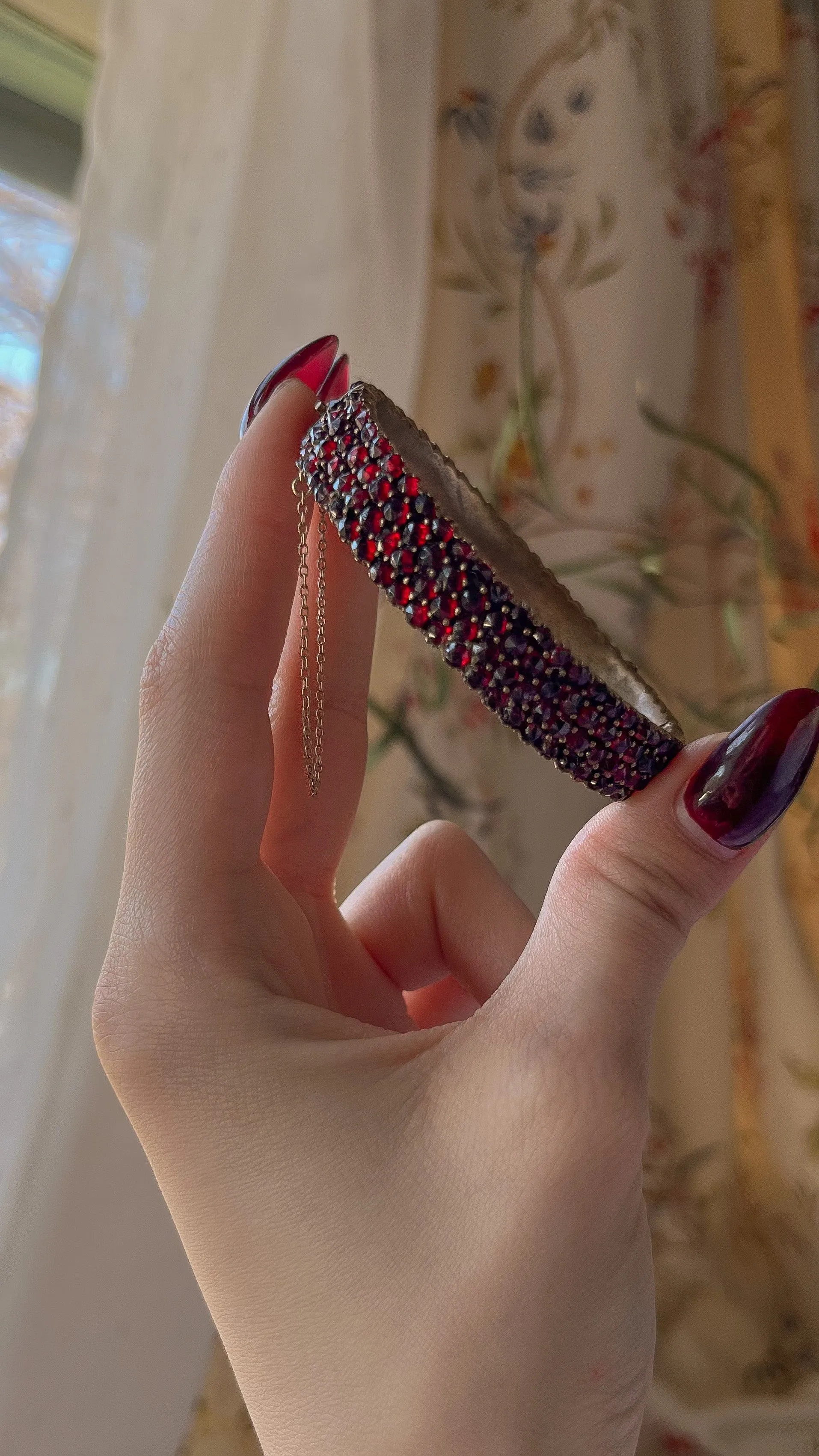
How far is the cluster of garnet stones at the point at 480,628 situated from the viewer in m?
0.42

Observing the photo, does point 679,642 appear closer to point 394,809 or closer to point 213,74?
point 394,809

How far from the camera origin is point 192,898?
0.47 metres

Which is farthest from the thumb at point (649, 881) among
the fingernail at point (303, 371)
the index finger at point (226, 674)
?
the fingernail at point (303, 371)

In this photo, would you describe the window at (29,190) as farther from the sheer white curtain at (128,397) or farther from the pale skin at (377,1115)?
the pale skin at (377,1115)

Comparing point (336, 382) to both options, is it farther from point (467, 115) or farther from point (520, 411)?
point (467, 115)

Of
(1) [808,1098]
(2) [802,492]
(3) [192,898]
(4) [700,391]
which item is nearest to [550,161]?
(4) [700,391]

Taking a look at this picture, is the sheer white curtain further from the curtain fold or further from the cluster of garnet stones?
the cluster of garnet stones

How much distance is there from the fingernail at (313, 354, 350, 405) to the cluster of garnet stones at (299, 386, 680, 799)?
0.20 m

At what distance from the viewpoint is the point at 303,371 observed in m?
0.61

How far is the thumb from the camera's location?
404 mm

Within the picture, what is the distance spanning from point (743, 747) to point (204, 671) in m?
0.27

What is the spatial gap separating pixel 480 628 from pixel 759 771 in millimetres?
137

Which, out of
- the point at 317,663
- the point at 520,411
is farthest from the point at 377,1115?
the point at 520,411

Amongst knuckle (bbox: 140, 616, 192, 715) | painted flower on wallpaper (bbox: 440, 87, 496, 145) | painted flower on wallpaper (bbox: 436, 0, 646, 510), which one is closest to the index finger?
knuckle (bbox: 140, 616, 192, 715)
